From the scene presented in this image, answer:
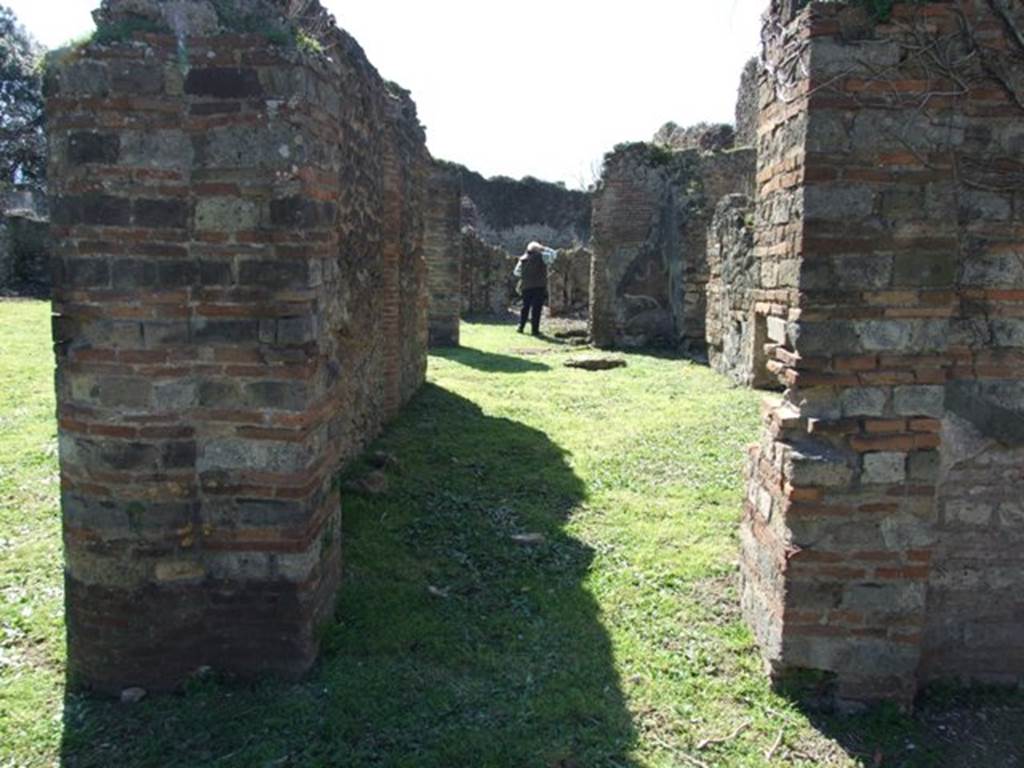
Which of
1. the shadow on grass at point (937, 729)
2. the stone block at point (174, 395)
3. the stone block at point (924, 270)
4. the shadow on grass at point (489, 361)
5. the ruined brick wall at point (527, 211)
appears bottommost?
the shadow on grass at point (937, 729)

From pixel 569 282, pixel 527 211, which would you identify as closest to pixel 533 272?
pixel 569 282

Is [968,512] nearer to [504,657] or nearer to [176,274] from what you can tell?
[504,657]

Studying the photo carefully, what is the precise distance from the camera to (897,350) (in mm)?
3555

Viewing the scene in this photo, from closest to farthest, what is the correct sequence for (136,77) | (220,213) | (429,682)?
1. (136,77)
2. (220,213)
3. (429,682)

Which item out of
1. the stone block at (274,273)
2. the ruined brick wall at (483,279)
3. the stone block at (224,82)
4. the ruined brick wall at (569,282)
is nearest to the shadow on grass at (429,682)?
the stone block at (274,273)

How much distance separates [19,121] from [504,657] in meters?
32.1

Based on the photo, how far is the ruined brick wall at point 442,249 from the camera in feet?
48.8

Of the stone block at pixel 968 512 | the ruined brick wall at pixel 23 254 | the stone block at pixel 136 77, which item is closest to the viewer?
the stone block at pixel 136 77

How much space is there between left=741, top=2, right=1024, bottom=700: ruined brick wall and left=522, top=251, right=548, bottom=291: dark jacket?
1305 centimetres

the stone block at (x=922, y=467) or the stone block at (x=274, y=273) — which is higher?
the stone block at (x=274, y=273)

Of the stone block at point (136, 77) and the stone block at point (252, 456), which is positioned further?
the stone block at point (252, 456)

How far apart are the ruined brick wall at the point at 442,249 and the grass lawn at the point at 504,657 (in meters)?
8.07

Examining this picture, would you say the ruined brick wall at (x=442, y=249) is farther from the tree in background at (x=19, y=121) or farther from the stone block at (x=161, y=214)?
the tree in background at (x=19, y=121)

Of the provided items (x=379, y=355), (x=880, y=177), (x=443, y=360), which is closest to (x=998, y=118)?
(x=880, y=177)
